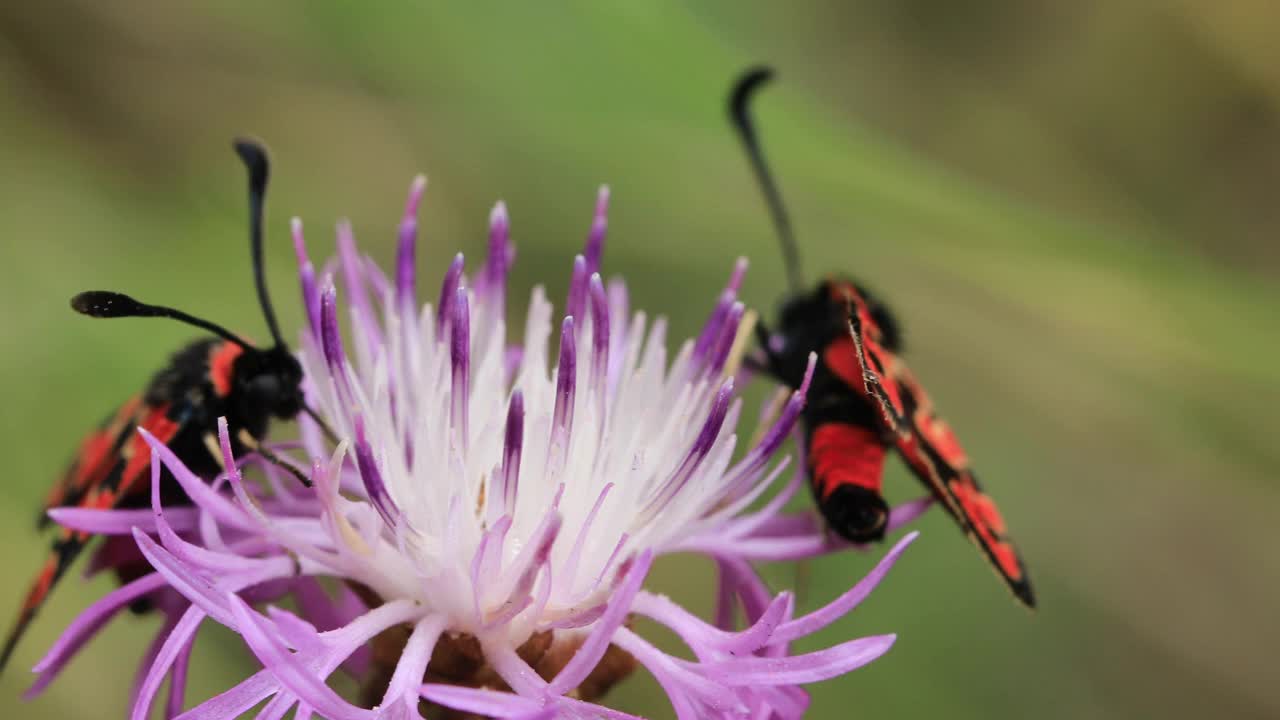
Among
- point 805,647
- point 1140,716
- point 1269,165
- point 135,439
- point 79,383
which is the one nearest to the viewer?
point 135,439

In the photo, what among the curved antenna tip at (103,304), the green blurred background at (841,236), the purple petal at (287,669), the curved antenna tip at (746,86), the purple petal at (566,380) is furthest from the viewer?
the green blurred background at (841,236)

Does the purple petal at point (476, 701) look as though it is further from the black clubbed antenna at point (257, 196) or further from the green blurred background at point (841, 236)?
the green blurred background at point (841, 236)

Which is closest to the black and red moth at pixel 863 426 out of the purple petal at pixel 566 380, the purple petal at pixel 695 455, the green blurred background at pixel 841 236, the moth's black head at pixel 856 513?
the moth's black head at pixel 856 513

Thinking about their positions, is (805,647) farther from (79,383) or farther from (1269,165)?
(1269,165)

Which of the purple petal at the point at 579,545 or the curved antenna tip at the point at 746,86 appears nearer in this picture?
the purple petal at the point at 579,545

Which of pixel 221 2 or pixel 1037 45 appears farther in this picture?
pixel 1037 45

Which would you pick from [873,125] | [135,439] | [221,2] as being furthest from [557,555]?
[873,125]
